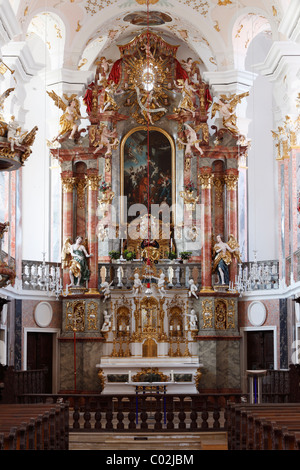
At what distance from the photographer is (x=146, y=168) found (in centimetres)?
2594

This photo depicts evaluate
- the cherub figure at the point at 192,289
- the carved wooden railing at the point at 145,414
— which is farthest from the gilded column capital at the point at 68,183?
the carved wooden railing at the point at 145,414

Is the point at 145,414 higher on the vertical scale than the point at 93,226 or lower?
lower

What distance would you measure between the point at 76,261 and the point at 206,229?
3.63 m

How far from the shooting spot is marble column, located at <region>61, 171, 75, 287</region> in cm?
2466

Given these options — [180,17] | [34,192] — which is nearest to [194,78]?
[180,17]

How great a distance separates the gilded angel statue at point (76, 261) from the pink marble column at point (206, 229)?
3.10 m

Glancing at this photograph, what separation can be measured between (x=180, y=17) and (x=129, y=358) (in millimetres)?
9399

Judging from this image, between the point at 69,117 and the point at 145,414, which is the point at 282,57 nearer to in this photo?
the point at 69,117

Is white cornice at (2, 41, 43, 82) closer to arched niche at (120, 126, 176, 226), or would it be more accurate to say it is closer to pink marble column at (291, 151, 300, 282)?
arched niche at (120, 126, 176, 226)

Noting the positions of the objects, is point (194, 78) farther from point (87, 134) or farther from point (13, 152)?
point (13, 152)

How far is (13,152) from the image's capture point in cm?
1590

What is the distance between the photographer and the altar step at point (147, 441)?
51.9ft

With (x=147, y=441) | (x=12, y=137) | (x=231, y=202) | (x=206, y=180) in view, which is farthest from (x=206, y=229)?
(x=12, y=137)

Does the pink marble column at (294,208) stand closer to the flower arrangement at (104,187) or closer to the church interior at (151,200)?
the church interior at (151,200)
